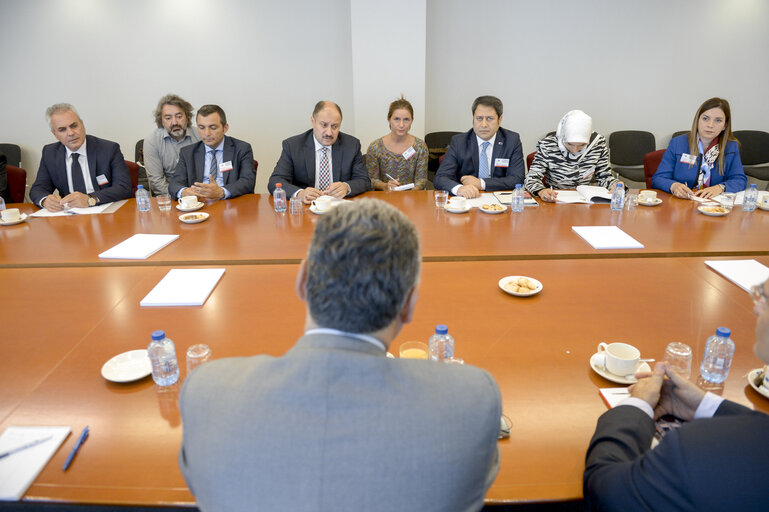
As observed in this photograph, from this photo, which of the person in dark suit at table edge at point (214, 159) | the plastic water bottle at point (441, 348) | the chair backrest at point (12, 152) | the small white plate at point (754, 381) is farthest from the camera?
the chair backrest at point (12, 152)

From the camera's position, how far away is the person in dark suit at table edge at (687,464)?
857mm

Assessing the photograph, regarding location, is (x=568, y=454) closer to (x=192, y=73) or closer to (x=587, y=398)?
(x=587, y=398)

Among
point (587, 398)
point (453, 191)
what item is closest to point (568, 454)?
point (587, 398)

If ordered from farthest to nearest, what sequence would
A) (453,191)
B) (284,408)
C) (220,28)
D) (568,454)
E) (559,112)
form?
1. (559,112)
2. (220,28)
3. (453,191)
4. (568,454)
5. (284,408)

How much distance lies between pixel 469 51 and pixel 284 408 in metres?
5.59

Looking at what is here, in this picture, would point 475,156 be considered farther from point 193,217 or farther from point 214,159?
point 193,217

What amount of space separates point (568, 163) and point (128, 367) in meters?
3.51

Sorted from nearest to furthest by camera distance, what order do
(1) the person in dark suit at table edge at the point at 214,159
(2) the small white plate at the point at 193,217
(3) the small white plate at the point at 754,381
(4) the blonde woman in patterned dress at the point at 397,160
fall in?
1. (3) the small white plate at the point at 754,381
2. (2) the small white plate at the point at 193,217
3. (1) the person in dark suit at table edge at the point at 214,159
4. (4) the blonde woman in patterned dress at the point at 397,160

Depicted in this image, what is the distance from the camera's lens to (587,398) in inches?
52.8

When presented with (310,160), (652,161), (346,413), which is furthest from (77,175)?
(652,161)

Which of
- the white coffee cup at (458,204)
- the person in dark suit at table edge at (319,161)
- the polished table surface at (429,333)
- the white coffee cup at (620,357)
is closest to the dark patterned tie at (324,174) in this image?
the person in dark suit at table edge at (319,161)

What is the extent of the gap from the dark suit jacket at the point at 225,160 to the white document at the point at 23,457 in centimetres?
282

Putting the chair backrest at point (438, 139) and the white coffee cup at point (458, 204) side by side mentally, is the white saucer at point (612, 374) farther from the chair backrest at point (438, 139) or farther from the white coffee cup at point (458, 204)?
the chair backrest at point (438, 139)

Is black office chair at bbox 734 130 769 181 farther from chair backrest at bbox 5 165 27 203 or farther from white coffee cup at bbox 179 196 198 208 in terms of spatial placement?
chair backrest at bbox 5 165 27 203
